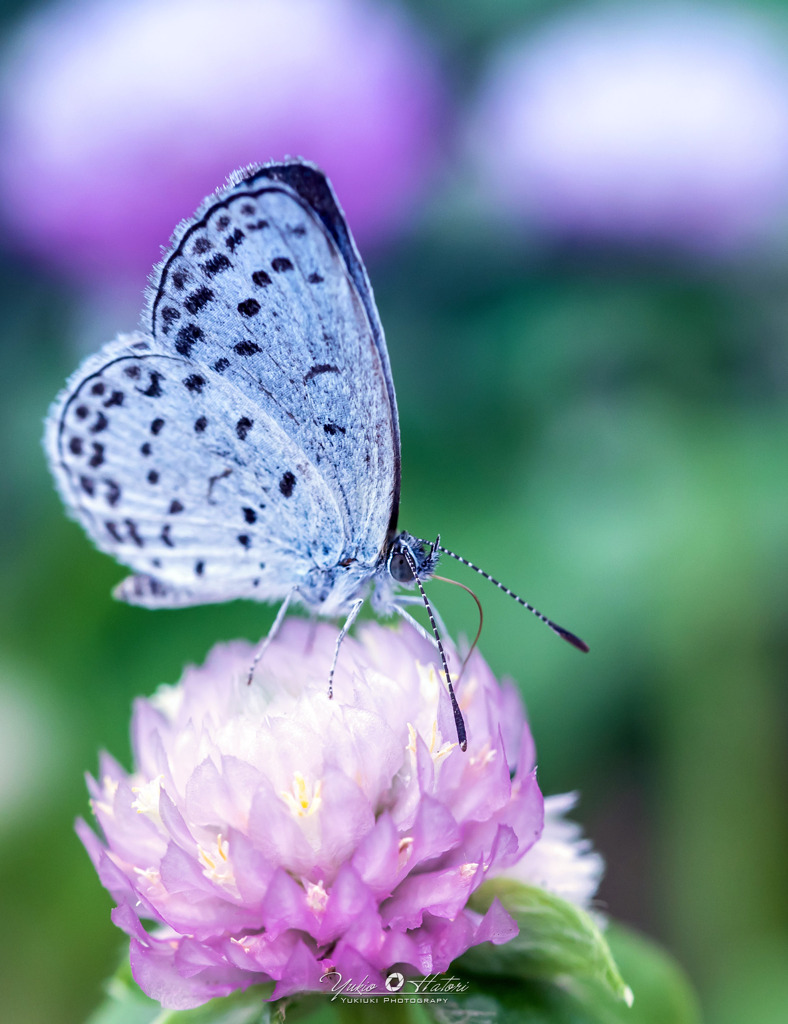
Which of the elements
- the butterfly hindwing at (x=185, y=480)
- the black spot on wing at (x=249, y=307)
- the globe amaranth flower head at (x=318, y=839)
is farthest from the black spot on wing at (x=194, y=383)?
the globe amaranth flower head at (x=318, y=839)

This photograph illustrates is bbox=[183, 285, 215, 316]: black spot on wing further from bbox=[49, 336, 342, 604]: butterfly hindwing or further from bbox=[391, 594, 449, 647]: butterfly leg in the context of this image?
bbox=[391, 594, 449, 647]: butterfly leg

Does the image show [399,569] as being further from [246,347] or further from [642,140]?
[642,140]

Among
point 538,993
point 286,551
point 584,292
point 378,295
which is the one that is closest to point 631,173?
A: point 584,292

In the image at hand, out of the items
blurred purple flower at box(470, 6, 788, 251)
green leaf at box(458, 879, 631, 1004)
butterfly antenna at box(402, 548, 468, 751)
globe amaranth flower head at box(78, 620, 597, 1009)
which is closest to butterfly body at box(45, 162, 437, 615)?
butterfly antenna at box(402, 548, 468, 751)

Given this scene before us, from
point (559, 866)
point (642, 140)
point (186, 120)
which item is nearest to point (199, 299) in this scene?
point (559, 866)

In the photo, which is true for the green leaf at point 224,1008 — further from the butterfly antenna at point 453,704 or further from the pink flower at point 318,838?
the butterfly antenna at point 453,704
